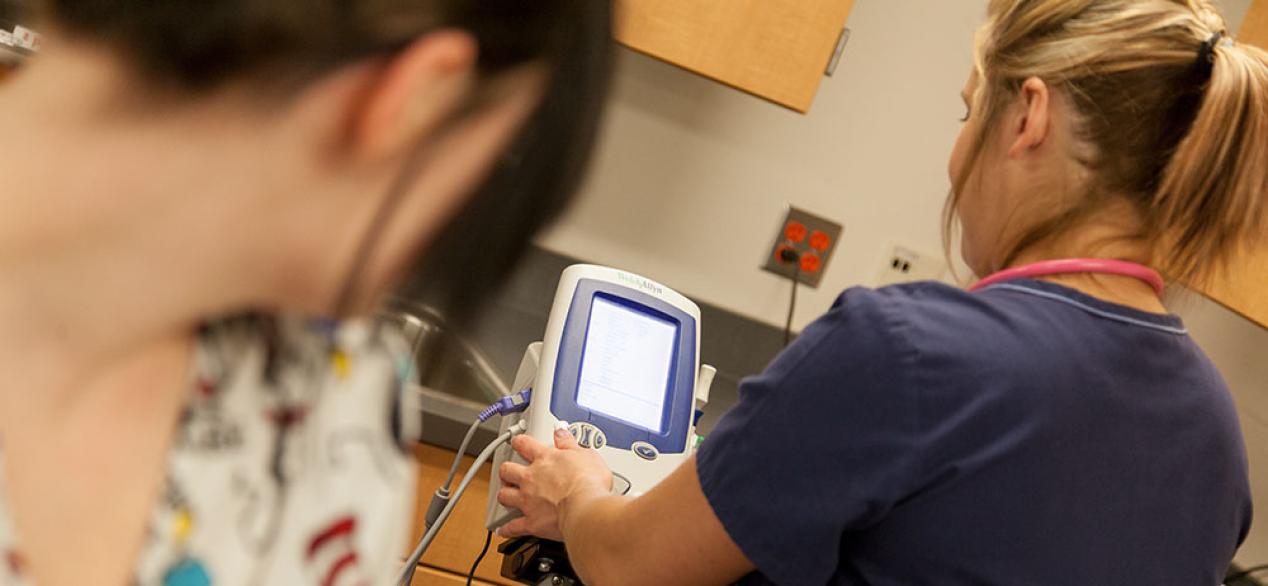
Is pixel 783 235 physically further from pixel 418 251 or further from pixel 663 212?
pixel 418 251

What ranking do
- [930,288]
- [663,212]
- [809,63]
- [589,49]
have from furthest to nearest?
[663,212] → [809,63] → [930,288] → [589,49]

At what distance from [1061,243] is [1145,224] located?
0.24 feet

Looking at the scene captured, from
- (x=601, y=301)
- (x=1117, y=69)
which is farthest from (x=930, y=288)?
(x=601, y=301)

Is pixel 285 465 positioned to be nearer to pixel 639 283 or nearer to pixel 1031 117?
pixel 1031 117

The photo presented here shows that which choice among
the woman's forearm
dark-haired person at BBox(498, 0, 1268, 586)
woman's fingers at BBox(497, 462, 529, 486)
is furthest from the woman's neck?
woman's fingers at BBox(497, 462, 529, 486)

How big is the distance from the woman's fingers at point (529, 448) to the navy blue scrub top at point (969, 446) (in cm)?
29

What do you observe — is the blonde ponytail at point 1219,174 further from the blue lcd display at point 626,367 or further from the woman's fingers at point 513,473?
the woman's fingers at point 513,473

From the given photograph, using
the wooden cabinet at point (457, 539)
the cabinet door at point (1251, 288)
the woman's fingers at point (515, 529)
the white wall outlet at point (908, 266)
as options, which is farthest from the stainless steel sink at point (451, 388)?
the cabinet door at point (1251, 288)

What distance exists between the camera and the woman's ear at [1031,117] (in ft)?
3.34

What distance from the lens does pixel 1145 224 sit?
1.01m

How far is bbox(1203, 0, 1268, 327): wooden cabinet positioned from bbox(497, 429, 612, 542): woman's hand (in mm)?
1253

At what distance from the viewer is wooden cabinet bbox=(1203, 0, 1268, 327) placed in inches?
75.5

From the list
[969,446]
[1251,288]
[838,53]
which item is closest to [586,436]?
[969,446]

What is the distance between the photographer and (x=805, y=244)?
214 centimetres
